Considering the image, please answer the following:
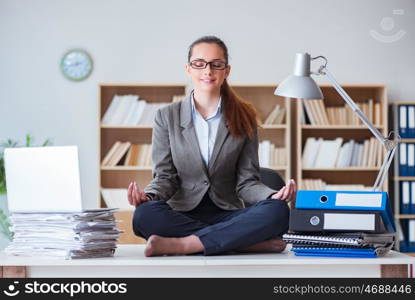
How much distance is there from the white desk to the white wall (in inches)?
163

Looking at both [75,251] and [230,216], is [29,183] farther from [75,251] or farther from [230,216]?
[230,216]

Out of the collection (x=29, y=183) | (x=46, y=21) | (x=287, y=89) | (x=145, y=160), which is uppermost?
(x=46, y=21)

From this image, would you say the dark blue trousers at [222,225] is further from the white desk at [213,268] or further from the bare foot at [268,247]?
the white desk at [213,268]

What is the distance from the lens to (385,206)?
7.09 ft

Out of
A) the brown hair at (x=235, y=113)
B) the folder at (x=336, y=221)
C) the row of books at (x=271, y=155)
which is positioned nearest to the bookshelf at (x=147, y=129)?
the row of books at (x=271, y=155)

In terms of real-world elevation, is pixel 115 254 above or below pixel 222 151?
below

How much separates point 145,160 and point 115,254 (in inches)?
144

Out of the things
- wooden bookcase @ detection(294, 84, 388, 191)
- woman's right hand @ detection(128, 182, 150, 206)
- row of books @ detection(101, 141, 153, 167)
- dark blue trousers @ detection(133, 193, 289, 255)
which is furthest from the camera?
wooden bookcase @ detection(294, 84, 388, 191)

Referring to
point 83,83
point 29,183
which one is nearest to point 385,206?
point 29,183

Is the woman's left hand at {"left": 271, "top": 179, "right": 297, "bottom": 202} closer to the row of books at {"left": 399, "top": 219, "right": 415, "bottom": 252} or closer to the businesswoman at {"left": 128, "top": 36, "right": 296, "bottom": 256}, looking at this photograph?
the businesswoman at {"left": 128, "top": 36, "right": 296, "bottom": 256}

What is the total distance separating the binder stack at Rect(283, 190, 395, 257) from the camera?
7.02 feet

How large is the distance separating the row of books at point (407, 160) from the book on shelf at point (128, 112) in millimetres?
1989

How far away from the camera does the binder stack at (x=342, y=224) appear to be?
2.14m

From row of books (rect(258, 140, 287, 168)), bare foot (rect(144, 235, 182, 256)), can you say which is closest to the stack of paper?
bare foot (rect(144, 235, 182, 256))
